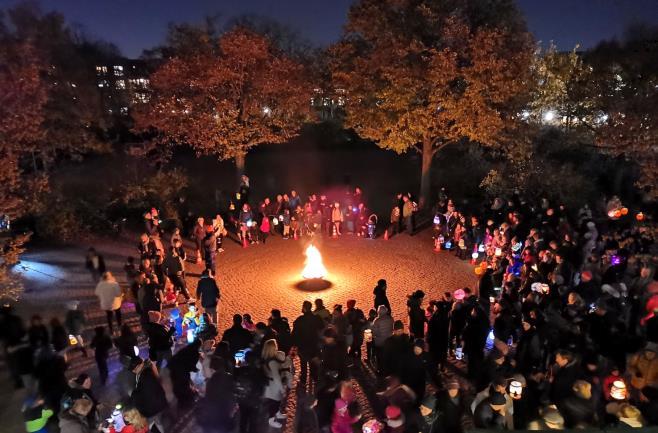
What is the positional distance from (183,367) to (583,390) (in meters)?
5.42

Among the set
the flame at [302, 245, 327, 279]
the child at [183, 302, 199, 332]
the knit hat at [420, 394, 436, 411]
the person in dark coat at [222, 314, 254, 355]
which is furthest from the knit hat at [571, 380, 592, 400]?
the flame at [302, 245, 327, 279]

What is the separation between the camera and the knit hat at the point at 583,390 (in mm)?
6364

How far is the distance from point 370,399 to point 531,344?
9.23ft

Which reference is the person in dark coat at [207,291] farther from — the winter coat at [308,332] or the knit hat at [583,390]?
the knit hat at [583,390]

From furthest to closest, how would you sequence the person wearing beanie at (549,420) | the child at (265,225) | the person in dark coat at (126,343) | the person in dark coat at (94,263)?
the child at (265,225) → the person in dark coat at (94,263) → the person in dark coat at (126,343) → the person wearing beanie at (549,420)

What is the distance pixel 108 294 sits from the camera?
414 inches

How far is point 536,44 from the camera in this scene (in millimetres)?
20500

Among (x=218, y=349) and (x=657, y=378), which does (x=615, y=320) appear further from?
(x=218, y=349)

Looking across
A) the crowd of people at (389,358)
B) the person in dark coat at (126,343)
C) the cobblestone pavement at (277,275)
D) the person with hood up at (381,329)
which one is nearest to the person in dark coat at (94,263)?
the crowd of people at (389,358)

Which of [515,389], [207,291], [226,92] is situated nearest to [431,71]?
[226,92]

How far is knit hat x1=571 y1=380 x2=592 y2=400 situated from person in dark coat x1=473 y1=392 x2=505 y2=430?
944 mm

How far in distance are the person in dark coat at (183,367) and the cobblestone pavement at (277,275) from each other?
8.23ft

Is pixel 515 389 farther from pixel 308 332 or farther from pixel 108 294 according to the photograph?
pixel 108 294

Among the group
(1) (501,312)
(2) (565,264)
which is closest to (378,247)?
(2) (565,264)
